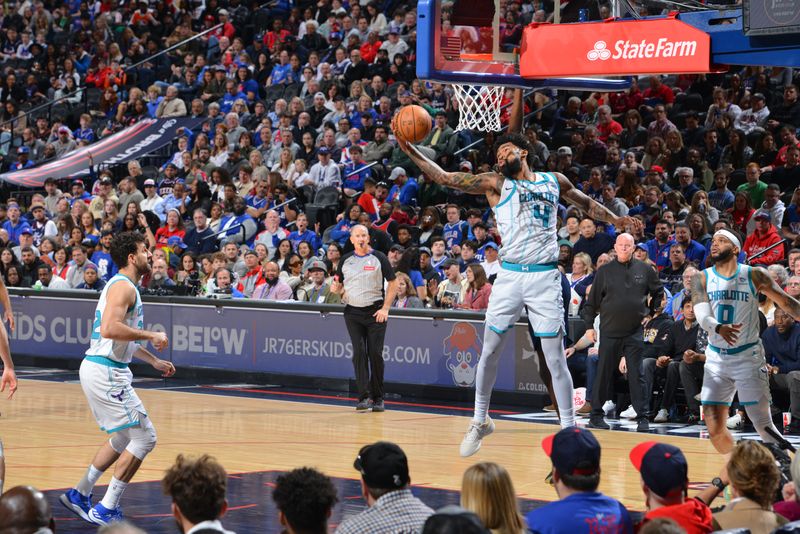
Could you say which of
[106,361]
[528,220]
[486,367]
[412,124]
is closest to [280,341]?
[412,124]

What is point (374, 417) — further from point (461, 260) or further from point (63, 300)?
point (63, 300)

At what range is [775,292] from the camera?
31.3 ft

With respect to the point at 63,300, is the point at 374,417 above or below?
below

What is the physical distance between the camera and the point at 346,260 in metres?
15.1

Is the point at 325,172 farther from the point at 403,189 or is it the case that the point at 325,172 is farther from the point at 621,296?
the point at 621,296

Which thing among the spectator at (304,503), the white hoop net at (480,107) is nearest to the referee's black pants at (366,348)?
the white hoop net at (480,107)

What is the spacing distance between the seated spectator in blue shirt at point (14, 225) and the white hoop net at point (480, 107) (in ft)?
44.0

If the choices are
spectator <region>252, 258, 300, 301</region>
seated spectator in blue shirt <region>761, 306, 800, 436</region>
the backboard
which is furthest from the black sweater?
spectator <region>252, 258, 300, 301</region>

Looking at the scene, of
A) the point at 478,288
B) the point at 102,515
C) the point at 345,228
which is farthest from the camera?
the point at 345,228

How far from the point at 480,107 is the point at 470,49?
1.33 meters

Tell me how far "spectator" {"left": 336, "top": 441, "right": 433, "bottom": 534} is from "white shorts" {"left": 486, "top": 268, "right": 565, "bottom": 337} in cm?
442

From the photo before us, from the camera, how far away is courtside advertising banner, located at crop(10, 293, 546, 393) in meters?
15.7

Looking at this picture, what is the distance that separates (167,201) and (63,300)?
500 centimetres

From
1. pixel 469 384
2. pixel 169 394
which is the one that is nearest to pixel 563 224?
pixel 469 384
